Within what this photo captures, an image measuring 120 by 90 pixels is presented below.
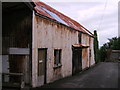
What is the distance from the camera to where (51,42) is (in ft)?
36.5

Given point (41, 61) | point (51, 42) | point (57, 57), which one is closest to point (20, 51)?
point (41, 61)

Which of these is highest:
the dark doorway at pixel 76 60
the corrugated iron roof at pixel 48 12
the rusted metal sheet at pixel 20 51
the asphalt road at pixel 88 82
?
the corrugated iron roof at pixel 48 12

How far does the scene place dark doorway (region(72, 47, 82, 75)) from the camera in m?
16.2

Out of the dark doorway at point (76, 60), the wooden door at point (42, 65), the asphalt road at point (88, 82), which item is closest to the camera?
the wooden door at point (42, 65)

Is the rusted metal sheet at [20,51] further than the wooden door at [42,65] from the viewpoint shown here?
No

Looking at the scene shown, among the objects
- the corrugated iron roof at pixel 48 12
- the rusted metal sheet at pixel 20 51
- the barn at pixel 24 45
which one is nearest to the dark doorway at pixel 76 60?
the corrugated iron roof at pixel 48 12

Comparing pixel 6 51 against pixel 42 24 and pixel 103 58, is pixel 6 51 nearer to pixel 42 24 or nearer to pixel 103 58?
pixel 42 24

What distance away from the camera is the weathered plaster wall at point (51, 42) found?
357 inches

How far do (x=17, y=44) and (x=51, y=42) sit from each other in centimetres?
269

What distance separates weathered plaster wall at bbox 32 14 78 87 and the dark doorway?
913 millimetres

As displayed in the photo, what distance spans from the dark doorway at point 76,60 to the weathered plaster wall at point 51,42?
0.91 metres

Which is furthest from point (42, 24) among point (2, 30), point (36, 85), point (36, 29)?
point (36, 85)

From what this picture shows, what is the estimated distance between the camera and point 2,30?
30.1ft

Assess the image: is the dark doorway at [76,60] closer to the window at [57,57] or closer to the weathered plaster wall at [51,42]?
the weathered plaster wall at [51,42]
